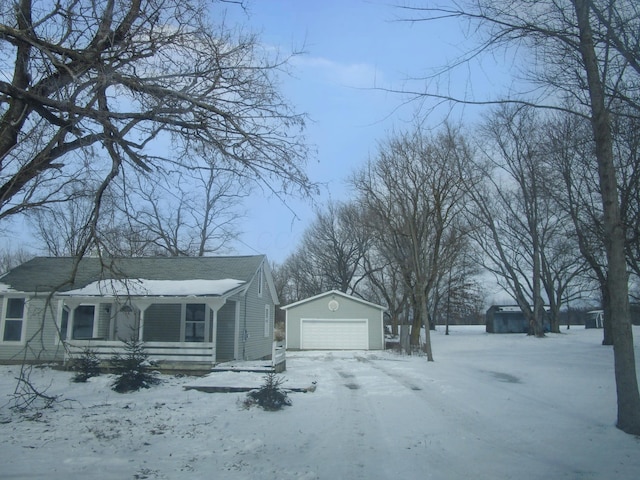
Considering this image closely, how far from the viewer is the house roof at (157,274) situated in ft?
59.4

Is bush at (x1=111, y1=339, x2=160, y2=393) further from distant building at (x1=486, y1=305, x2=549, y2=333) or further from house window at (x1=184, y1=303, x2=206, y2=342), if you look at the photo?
distant building at (x1=486, y1=305, x2=549, y2=333)

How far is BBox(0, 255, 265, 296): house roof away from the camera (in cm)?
1811

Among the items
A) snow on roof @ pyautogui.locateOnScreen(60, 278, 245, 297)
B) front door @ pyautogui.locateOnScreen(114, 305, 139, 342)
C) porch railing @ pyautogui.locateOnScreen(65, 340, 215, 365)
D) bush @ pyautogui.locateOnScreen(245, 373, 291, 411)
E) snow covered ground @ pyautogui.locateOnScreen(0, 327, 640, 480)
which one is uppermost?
snow on roof @ pyautogui.locateOnScreen(60, 278, 245, 297)

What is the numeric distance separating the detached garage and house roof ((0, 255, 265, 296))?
940cm

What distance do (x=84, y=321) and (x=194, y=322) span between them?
14.6ft

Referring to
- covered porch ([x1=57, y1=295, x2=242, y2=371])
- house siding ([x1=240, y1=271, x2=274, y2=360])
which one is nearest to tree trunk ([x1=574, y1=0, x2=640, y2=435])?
covered porch ([x1=57, y1=295, x2=242, y2=371])

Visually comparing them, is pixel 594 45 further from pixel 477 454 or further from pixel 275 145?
pixel 477 454

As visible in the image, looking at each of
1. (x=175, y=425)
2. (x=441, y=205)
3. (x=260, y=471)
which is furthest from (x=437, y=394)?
(x=441, y=205)

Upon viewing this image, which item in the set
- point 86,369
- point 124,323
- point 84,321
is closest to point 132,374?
point 86,369

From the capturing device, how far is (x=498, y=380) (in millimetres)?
14039

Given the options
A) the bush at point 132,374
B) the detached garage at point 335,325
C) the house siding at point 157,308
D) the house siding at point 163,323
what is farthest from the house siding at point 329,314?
the bush at point 132,374

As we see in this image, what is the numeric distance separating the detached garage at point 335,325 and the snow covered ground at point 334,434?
1773 centimetres

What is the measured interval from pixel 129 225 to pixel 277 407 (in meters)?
4.49

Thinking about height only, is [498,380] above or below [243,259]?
below
